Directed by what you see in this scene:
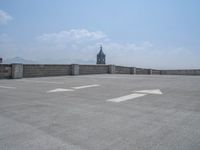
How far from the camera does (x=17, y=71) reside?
16.8 metres

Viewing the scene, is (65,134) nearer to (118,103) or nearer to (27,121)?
(27,121)

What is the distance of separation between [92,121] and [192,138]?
1.86 m

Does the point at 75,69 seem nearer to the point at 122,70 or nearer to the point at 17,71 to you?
the point at 17,71

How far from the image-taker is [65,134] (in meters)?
3.41

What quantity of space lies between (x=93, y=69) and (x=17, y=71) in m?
9.52

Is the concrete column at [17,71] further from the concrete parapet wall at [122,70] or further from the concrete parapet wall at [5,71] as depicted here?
the concrete parapet wall at [122,70]

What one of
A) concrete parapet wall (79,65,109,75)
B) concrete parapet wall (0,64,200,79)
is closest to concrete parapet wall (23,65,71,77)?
concrete parapet wall (0,64,200,79)

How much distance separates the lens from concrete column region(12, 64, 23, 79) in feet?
54.3

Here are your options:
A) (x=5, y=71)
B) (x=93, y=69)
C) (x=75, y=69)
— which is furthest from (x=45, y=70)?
(x=93, y=69)

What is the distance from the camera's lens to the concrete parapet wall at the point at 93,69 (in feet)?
74.6

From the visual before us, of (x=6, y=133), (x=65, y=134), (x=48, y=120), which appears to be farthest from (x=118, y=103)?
(x=6, y=133)

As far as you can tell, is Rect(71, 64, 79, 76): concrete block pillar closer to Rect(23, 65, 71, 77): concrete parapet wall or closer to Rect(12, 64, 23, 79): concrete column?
Rect(23, 65, 71, 77): concrete parapet wall

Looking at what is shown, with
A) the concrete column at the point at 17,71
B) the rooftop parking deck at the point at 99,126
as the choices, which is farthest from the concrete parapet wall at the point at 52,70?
the rooftop parking deck at the point at 99,126

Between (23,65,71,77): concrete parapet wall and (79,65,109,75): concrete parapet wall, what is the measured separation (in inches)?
71.5
